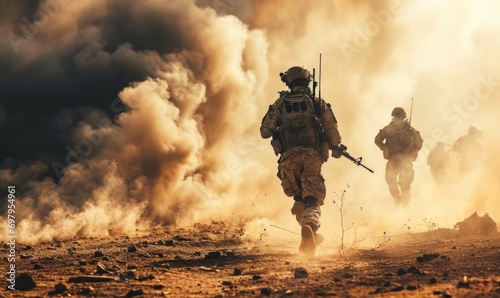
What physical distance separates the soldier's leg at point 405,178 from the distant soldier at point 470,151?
4513 mm

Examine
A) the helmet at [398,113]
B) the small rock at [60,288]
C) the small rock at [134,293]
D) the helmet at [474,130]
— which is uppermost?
the helmet at [474,130]

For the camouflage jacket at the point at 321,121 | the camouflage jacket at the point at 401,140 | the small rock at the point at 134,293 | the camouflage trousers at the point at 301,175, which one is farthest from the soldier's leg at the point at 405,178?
the small rock at the point at 134,293

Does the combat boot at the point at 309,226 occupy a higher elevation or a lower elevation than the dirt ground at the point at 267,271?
higher

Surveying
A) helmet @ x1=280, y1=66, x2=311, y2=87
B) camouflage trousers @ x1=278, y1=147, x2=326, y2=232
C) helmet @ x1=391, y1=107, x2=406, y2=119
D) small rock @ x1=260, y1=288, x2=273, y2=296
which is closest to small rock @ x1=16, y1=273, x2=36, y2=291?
small rock @ x1=260, y1=288, x2=273, y2=296

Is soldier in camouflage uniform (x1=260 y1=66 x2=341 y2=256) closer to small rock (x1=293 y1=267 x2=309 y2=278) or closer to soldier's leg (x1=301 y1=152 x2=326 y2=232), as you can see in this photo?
soldier's leg (x1=301 y1=152 x2=326 y2=232)

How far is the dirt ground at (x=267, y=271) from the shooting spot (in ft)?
11.7

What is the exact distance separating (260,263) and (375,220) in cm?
691

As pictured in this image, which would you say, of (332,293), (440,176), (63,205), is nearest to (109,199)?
(63,205)

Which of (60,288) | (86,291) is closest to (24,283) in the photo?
(60,288)

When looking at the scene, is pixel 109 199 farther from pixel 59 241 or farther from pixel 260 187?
pixel 260 187

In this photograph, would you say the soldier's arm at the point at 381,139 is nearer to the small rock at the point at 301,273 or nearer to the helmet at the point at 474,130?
the helmet at the point at 474,130

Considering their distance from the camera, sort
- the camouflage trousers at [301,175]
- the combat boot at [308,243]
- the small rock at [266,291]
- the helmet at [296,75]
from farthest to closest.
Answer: the helmet at [296,75] → the camouflage trousers at [301,175] → the combat boot at [308,243] → the small rock at [266,291]

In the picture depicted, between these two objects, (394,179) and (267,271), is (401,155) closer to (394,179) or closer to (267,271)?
(394,179)

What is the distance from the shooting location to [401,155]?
12.5 m
